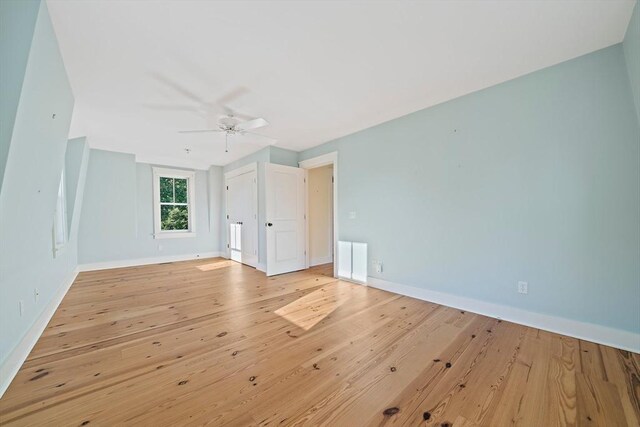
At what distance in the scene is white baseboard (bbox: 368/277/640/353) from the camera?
6.46ft

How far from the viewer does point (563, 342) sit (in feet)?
6.84

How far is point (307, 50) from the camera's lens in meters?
2.03

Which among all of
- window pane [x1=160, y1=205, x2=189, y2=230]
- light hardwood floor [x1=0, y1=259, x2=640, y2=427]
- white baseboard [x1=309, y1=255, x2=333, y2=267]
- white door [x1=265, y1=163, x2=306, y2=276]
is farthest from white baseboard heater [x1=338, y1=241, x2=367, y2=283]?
window pane [x1=160, y1=205, x2=189, y2=230]

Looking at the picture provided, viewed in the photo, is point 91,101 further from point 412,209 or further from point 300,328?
point 412,209

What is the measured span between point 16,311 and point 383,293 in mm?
3576

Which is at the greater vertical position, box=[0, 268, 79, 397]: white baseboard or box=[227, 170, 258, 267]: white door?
box=[227, 170, 258, 267]: white door

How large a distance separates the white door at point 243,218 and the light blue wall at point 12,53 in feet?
11.9

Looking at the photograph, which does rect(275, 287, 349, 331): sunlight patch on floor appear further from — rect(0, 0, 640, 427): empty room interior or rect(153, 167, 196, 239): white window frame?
rect(153, 167, 196, 239): white window frame

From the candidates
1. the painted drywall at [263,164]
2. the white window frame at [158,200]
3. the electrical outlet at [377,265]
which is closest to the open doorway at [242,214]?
the painted drywall at [263,164]

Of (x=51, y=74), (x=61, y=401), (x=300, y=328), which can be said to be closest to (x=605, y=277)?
(x=300, y=328)

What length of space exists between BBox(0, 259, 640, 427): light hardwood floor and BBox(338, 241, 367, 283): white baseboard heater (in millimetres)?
881

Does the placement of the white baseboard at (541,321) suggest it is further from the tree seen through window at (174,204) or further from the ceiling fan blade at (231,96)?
the tree seen through window at (174,204)

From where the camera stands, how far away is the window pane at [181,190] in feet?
20.0

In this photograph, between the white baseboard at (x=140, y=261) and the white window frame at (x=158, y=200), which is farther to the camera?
the white window frame at (x=158, y=200)
